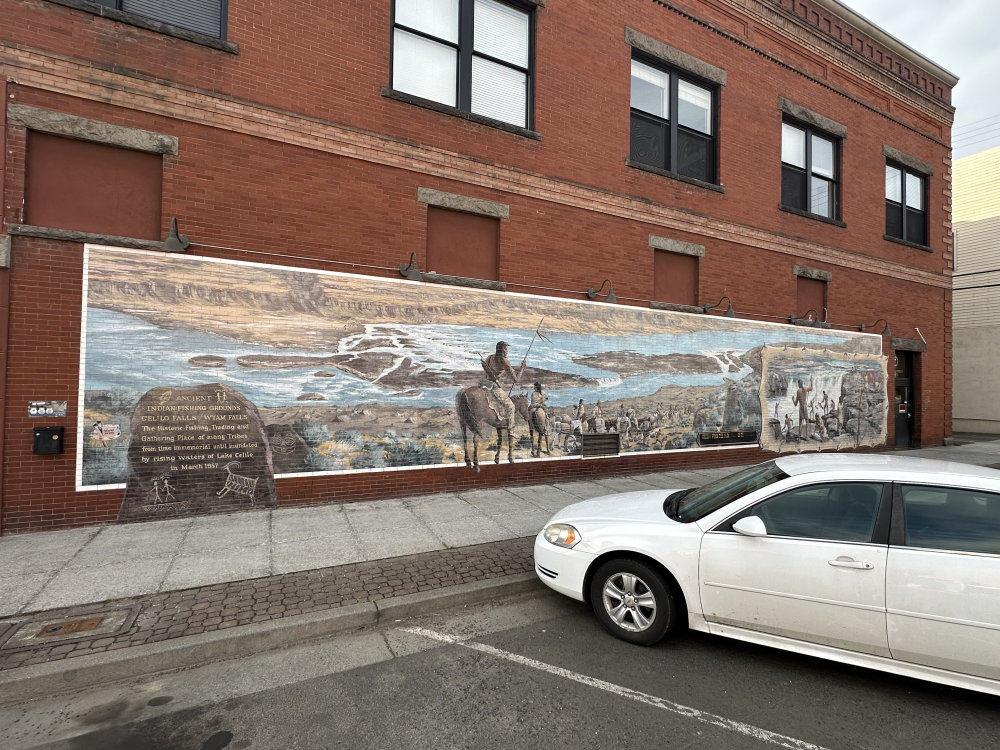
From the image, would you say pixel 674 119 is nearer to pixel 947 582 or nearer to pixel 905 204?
pixel 905 204

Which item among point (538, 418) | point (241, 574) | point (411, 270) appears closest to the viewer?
point (241, 574)

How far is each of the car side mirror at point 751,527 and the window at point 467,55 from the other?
7.71 metres

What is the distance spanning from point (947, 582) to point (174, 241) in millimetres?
8215

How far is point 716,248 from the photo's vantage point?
426 inches

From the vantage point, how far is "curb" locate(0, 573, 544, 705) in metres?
3.15

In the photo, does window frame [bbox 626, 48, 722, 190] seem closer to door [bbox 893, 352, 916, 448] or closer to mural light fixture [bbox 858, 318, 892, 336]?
mural light fixture [bbox 858, 318, 892, 336]

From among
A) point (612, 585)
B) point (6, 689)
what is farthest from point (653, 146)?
point (6, 689)

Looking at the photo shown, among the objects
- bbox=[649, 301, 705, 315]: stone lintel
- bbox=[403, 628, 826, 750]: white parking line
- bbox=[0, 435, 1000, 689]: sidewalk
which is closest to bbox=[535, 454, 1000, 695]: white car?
bbox=[403, 628, 826, 750]: white parking line

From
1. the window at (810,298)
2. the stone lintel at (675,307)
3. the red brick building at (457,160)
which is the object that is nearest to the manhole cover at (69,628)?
the red brick building at (457,160)

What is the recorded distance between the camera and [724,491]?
4020 mm

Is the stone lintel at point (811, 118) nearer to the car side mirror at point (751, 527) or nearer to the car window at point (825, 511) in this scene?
the car window at point (825, 511)

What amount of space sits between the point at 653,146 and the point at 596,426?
19.9ft

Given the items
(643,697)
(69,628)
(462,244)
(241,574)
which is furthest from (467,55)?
(643,697)

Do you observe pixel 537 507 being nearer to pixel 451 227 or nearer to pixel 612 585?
pixel 612 585
